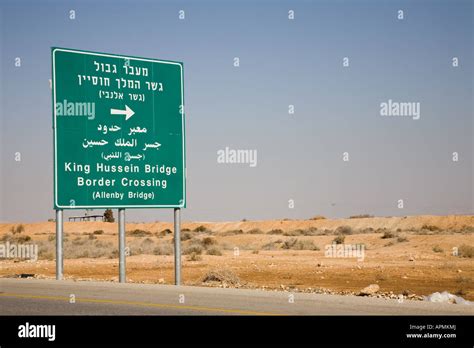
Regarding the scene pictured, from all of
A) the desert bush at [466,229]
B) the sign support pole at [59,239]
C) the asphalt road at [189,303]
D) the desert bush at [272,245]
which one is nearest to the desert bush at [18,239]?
the desert bush at [272,245]

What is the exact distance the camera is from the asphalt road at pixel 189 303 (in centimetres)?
1359

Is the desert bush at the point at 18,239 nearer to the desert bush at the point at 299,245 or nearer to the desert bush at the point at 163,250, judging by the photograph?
the desert bush at the point at 163,250

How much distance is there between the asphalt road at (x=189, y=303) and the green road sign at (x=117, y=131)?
3472 millimetres

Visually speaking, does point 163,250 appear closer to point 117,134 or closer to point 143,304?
point 117,134

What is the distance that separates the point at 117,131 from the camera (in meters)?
21.5

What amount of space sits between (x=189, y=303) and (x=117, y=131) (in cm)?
781

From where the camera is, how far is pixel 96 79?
21.3 metres

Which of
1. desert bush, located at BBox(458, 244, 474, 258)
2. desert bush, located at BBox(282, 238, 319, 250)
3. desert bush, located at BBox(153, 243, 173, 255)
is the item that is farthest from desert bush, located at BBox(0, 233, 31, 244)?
desert bush, located at BBox(458, 244, 474, 258)

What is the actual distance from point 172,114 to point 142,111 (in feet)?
2.93

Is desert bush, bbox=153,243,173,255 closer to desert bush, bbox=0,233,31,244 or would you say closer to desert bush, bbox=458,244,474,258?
desert bush, bbox=458,244,474,258

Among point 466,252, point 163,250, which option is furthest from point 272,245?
point 466,252

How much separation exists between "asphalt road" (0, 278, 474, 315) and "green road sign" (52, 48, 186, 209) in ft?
11.4
